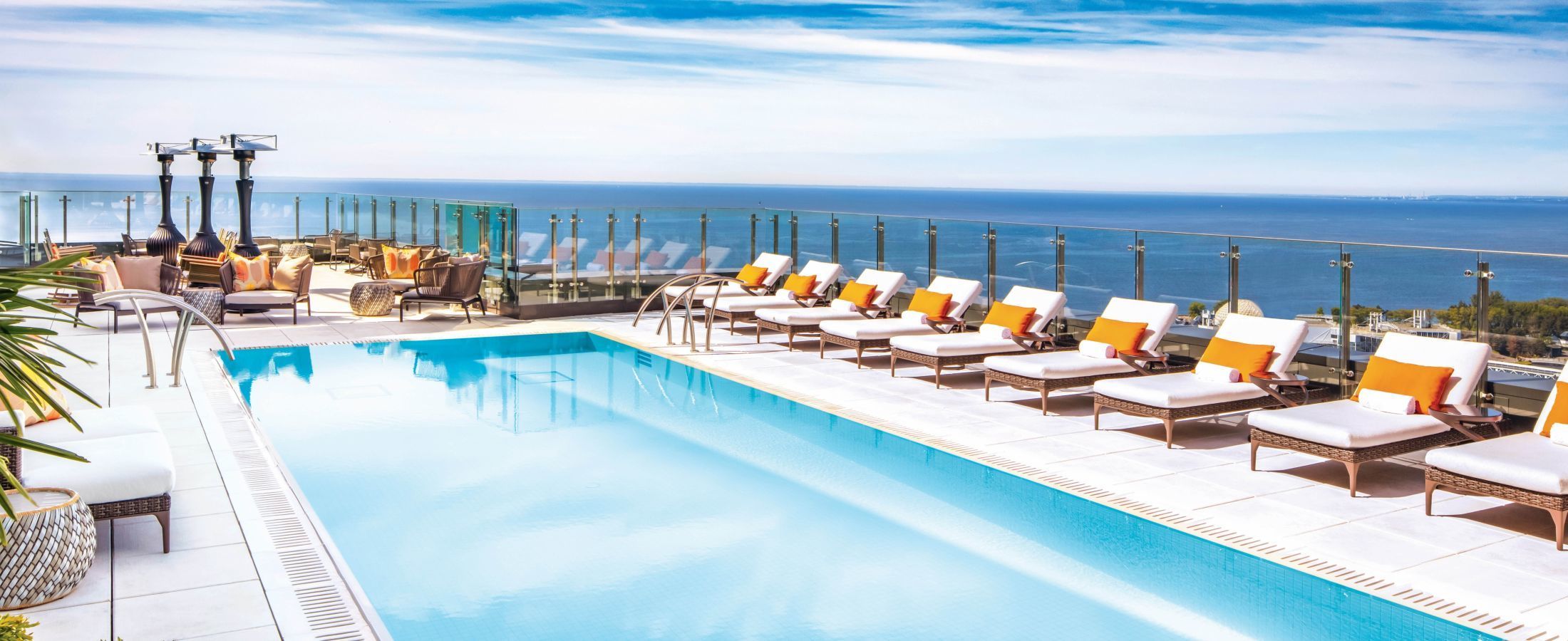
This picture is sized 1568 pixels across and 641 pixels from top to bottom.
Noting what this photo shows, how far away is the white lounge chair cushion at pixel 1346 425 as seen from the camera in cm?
601

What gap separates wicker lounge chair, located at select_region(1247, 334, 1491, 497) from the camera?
601 cm

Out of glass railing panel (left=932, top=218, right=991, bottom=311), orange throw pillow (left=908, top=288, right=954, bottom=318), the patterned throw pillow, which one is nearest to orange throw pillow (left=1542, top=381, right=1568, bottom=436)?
orange throw pillow (left=908, top=288, right=954, bottom=318)

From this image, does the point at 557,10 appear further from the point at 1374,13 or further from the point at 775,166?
the point at 1374,13

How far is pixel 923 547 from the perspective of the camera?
18.0 ft

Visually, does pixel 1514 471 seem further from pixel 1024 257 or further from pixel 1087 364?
pixel 1024 257

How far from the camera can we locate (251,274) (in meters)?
13.1

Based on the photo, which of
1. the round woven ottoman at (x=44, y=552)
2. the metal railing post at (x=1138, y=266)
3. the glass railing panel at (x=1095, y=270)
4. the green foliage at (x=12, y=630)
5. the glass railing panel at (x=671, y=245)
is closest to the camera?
the green foliage at (x=12, y=630)

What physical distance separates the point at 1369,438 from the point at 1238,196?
195m

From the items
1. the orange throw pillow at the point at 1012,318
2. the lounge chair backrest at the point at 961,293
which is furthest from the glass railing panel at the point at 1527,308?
the lounge chair backrest at the point at 961,293

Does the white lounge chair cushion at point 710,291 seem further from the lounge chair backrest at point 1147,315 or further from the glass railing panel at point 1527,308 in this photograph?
the glass railing panel at point 1527,308

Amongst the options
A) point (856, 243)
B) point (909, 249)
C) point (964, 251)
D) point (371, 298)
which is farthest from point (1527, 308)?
point (371, 298)

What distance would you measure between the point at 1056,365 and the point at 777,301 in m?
4.60

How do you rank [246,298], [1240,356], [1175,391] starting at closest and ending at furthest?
[1175,391] → [1240,356] → [246,298]

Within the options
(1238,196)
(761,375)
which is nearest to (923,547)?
(761,375)
